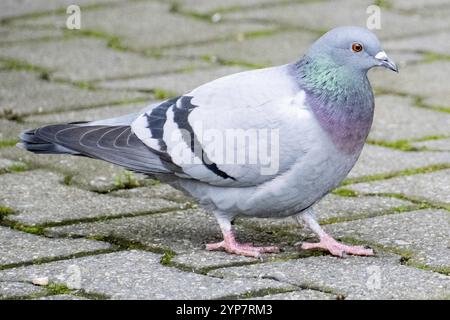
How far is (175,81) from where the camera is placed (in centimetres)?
602

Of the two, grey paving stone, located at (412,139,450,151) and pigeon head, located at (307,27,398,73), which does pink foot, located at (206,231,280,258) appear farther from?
grey paving stone, located at (412,139,450,151)

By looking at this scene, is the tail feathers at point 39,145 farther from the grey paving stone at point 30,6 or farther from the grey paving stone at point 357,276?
the grey paving stone at point 30,6

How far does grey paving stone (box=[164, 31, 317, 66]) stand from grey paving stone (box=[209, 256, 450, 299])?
2773mm

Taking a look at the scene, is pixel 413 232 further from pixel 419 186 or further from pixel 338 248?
pixel 419 186

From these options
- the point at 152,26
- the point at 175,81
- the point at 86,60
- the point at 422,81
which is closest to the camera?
the point at 422,81

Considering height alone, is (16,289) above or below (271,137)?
below

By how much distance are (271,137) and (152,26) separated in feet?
12.2

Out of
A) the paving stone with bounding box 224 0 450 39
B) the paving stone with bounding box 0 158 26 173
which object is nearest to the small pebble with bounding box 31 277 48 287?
the paving stone with bounding box 0 158 26 173

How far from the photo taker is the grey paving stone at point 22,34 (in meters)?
6.99

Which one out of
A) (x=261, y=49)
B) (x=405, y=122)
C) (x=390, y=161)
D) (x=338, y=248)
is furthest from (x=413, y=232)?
(x=261, y=49)

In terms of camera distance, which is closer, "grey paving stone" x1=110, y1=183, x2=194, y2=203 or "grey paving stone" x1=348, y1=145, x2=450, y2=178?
"grey paving stone" x1=110, y1=183, x2=194, y2=203

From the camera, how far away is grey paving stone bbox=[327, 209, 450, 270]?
12.1 feet
